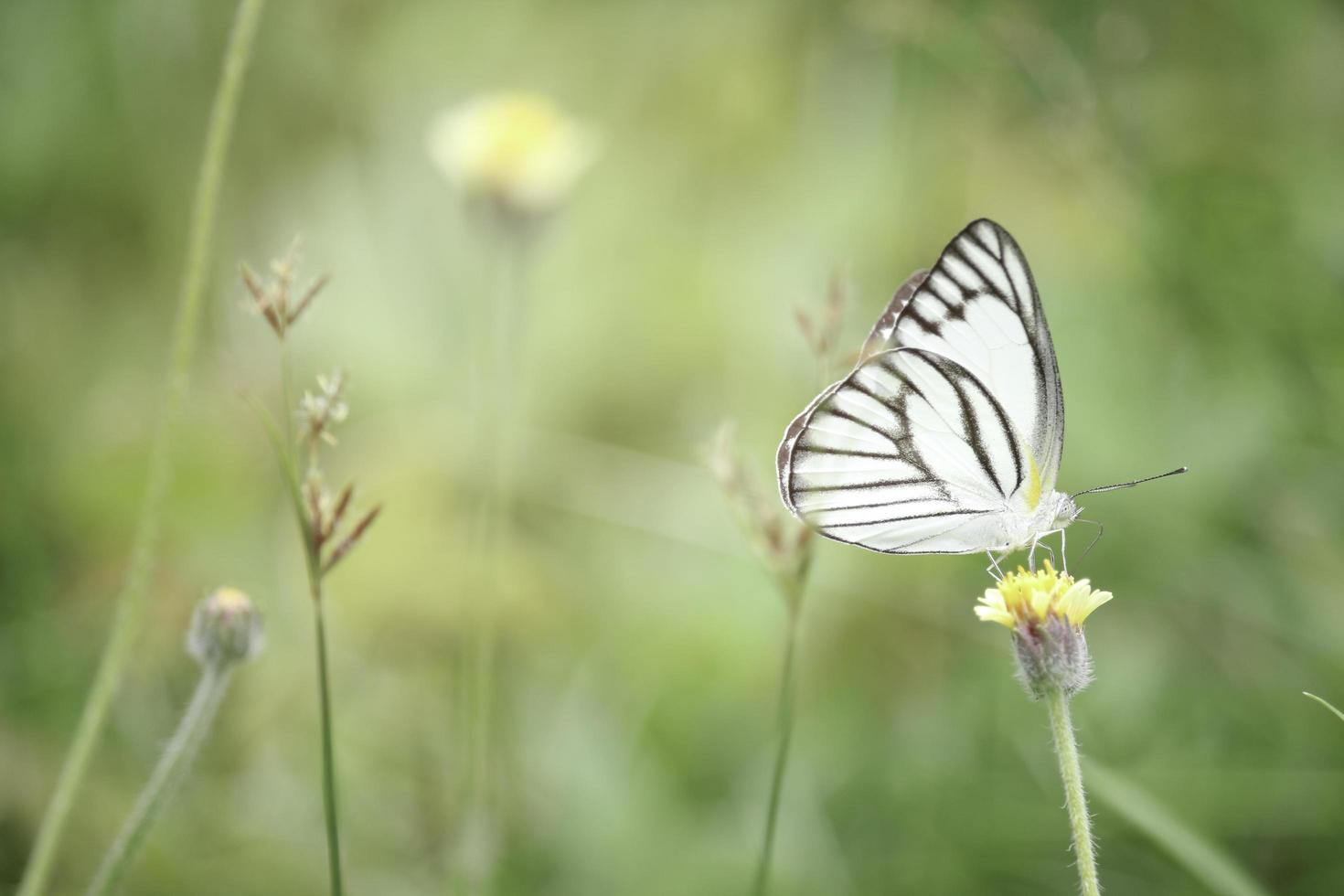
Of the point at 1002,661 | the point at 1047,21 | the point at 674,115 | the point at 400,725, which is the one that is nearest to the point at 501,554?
the point at 400,725

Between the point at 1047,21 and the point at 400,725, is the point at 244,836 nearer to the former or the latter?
the point at 400,725

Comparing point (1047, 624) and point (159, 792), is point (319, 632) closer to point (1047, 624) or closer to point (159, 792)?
point (159, 792)

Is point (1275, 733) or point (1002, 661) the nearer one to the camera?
point (1275, 733)

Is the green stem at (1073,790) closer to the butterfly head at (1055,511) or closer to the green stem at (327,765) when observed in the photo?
the butterfly head at (1055,511)

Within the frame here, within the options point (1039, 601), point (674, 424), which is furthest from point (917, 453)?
point (674, 424)

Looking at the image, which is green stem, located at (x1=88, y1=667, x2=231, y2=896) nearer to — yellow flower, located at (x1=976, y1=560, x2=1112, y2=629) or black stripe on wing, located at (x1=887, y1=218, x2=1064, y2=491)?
yellow flower, located at (x1=976, y1=560, x2=1112, y2=629)
